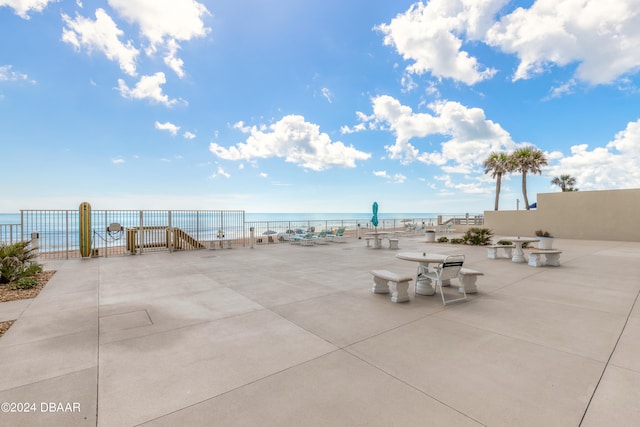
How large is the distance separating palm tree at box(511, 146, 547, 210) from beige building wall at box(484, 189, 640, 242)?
22.0 ft

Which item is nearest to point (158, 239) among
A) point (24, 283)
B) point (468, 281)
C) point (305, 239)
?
point (24, 283)

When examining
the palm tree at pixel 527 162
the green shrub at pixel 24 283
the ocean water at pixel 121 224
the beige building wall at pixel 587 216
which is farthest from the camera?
the palm tree at pixel 527 162

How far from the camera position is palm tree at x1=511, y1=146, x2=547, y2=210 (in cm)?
2494

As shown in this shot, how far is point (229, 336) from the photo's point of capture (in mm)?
3424

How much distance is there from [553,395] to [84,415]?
149 inches

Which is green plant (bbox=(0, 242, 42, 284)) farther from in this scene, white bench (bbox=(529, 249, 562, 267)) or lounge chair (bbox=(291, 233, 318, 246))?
white bench (bbox=(529, 249, 562, 267))

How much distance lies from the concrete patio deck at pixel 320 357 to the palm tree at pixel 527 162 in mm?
24096

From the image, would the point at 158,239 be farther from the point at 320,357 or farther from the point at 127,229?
the point at 320,357

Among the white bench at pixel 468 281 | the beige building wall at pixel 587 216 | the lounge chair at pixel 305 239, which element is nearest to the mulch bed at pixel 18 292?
the white bench at pixel 468 281

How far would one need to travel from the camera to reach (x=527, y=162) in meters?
25.0

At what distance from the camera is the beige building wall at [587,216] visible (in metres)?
15.7

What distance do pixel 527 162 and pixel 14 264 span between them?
33.6m

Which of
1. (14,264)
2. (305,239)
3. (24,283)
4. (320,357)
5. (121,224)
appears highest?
(121,224)

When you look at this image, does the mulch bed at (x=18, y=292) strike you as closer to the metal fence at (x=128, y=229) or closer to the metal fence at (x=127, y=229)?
the metal fence at (x=128, y=229)
